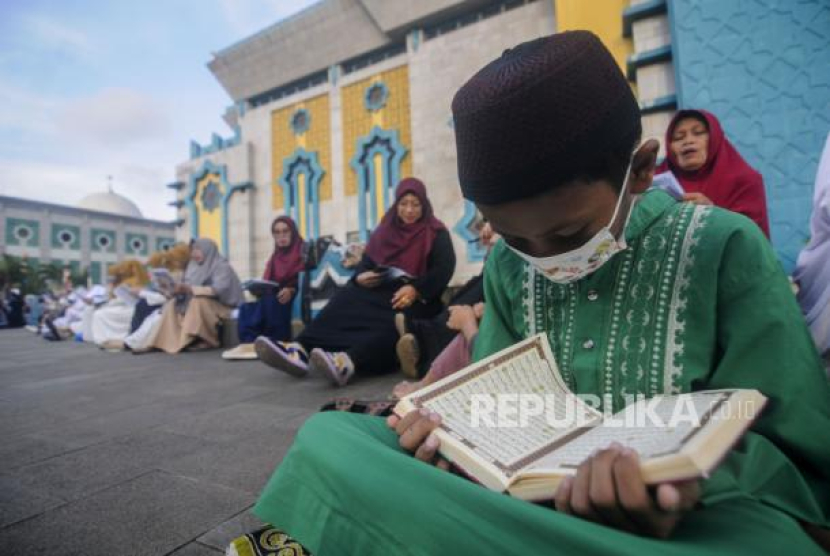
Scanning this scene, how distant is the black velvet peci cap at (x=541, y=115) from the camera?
0.64 m

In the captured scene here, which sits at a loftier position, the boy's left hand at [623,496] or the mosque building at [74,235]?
the mosque building at [74,235]

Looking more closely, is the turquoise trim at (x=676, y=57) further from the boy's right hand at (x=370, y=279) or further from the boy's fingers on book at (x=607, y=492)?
the boy's fingers on book at (x=607, y=492)

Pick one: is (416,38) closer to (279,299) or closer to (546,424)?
(279,299)

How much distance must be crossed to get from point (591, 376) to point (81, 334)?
952cm

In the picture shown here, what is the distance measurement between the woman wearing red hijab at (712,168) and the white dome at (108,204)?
113 ft

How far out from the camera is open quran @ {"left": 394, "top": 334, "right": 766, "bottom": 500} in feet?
1.51

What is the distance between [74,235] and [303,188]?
68.6 feet

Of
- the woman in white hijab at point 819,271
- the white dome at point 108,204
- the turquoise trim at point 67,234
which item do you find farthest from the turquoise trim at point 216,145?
the white dome at point 108,204

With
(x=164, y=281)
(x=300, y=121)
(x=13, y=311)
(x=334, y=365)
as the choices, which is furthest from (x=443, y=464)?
(x=13, y=311)

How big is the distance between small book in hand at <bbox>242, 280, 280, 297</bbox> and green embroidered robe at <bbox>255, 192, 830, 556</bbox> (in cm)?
402

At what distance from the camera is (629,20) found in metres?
4.48

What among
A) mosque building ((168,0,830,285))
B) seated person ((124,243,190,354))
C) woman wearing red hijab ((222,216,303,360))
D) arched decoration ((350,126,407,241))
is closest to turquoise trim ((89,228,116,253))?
mosque building ((168,0,830,285))

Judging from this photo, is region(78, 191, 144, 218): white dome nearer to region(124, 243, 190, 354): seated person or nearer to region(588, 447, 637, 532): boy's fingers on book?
region(124, 243, 190, 354): seated person

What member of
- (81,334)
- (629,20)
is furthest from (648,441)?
(81,334)
